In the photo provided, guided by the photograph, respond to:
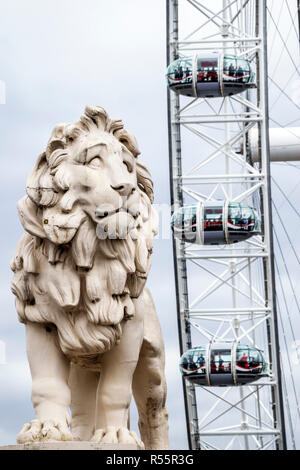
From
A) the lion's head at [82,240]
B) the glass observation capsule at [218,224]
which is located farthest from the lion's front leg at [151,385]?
the glass observation capsule at [218,224]

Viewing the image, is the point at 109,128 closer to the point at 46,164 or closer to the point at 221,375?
the point at 46,164

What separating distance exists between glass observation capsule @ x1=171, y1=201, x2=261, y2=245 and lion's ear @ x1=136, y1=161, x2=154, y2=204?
58.1ft

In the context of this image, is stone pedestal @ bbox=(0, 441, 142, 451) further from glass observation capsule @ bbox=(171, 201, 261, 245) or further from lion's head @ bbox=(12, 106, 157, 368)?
glass observation capsule @ bbox=(171, 201, 261, 245)

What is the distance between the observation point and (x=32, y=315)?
7176 mm

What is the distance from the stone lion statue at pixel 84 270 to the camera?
695 centimetres

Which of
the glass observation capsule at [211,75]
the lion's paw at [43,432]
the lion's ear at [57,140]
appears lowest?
the lion's paw at [43,432]

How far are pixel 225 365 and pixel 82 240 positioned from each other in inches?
749

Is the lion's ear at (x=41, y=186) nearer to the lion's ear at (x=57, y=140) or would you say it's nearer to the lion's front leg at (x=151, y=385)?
the lion's ear at (x=57, y=140)

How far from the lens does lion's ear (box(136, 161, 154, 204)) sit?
760cm

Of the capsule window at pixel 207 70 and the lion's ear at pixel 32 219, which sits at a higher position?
the capsule window at pixel 207 70

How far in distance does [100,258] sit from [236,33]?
2153cm

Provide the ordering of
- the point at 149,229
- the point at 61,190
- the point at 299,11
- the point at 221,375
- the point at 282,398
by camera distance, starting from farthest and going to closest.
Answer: the point at 282,398 → the point at 221,375 → the point at 299,11 → the point at 149,229 → the point at 61,190

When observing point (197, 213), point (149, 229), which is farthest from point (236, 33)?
point (149, 229)

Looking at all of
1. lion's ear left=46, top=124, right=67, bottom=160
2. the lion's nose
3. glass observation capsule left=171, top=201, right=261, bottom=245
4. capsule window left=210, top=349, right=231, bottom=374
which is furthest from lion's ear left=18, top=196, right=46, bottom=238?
capsule window left=210, top=349, right=231, bottom=374
